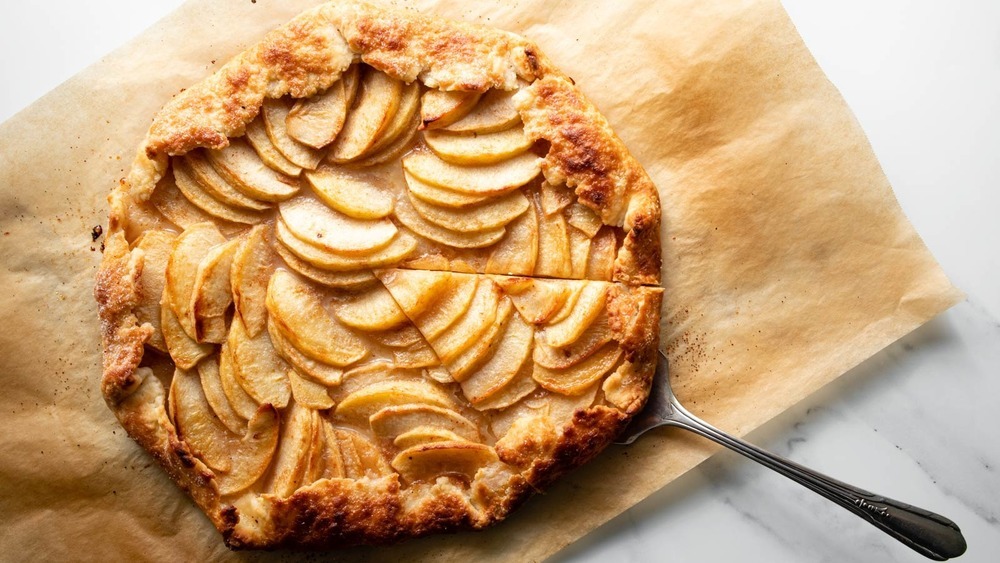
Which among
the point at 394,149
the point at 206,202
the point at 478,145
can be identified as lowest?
the point at 478,145

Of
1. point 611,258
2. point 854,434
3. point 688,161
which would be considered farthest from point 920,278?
point 611,258

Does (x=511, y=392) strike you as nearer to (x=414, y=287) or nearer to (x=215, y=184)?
(x=414, y=287)

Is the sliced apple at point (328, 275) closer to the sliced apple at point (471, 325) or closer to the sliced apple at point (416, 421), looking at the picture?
the sliced apple at point (471, 325)

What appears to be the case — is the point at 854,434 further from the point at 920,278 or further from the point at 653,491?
the point at 653,491

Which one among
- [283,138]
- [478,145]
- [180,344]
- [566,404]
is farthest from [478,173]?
[180,344]

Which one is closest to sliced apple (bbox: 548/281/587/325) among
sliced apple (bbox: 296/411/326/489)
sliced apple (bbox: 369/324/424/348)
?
sliced apple (bbox: 369/324/424/348)

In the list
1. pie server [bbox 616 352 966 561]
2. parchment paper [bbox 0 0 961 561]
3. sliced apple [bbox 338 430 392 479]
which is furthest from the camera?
parchment paper [bbox 0 0 961 561]

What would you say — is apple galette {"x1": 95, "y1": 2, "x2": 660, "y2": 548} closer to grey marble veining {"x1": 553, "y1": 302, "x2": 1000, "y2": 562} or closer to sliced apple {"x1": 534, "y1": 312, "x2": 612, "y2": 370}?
sliced apple {"x1": 534, "y1": 312, "x2": 612, "y2": 370}
